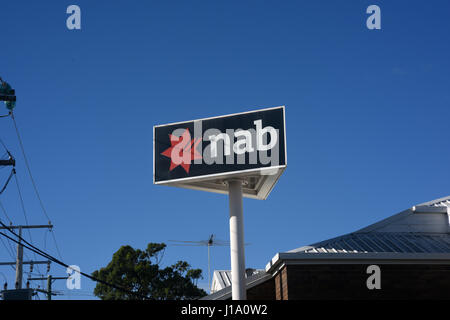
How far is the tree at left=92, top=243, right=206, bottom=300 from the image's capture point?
55.5m

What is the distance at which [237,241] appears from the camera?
21.6m

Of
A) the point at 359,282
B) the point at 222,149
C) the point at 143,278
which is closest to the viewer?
the point at 359,282

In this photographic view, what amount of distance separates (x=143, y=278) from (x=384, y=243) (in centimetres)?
3643

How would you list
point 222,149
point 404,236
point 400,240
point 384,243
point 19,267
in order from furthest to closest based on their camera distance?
1. point 19,267
2. point 404,236
3. point 400,240
4. point 384,243
5. point 222,149

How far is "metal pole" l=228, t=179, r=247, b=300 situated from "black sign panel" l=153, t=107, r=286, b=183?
1221 millimetres

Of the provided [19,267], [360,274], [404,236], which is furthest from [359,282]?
[19,267]

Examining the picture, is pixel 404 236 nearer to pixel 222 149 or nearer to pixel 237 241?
pixel 237 241

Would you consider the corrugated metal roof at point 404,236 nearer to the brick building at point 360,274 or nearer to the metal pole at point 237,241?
the brick building at point 360,274
